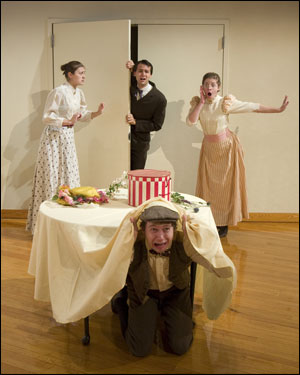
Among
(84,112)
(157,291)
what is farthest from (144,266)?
(84,112)

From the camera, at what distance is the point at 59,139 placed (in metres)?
3.57

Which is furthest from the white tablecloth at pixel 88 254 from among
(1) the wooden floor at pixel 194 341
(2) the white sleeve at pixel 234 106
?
(2) the white sleeve at pixel 234 106

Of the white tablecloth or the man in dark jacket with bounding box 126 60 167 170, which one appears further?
the man in dark jacket with bounding box 126 60 167 170

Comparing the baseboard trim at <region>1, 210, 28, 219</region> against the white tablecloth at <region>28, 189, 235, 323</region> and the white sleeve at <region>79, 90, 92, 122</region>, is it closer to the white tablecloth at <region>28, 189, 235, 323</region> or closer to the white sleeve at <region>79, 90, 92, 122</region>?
the white sleeve at <region>79, 90, 92, 122</region>

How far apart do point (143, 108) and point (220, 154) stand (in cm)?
81

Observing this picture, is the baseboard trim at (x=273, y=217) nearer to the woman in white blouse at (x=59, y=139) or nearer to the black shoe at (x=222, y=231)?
the black shoe at (x=222, y=231)

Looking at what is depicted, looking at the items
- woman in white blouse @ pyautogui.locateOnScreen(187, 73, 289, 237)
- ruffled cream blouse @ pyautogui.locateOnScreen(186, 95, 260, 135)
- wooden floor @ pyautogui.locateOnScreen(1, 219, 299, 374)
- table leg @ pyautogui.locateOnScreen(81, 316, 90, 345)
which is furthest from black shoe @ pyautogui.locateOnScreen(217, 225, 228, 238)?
table leg @ pyautogui.locateOnScreen(81, 316, 90, 345)

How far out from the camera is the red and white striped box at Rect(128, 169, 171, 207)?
7.44 ft

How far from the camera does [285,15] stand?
400 centimetres

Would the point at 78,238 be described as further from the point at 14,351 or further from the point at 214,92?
the point at 214,92

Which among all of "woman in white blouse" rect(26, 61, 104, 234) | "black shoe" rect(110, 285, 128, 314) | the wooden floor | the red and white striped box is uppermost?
"woman in white blouse" rect(26, 61, 104, 234)

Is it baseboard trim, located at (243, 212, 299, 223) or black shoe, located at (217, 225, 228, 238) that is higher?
baseboard trim, located at (243, 212, 299, 223)

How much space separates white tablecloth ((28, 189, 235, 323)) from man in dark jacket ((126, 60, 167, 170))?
174cm

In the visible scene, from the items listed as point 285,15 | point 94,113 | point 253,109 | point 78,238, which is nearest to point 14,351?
point 78,238
